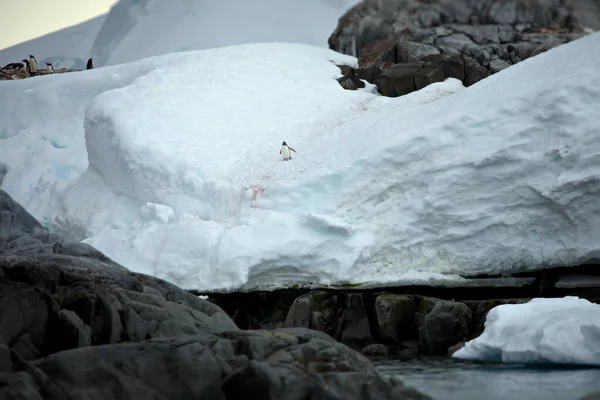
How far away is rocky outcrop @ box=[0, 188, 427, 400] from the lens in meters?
5.30

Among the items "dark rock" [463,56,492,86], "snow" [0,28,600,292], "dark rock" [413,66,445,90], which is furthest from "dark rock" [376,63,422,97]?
"snow" [0,28,600,292]

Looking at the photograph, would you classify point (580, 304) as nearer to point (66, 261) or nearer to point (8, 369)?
point (66, 261)

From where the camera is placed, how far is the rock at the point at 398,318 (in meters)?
11.9

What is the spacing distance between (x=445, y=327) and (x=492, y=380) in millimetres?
2721

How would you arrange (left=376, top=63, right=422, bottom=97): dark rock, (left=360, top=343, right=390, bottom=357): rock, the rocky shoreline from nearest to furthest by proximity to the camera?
1. the rocky shoreline
2. (left=360, top=343, right=390, bottom=357): rock
3. (left=376, top=63, right=422, bottom=97): dark rock

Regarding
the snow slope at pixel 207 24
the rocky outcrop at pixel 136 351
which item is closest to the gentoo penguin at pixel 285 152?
the rocky outcrop at pixel 136 351

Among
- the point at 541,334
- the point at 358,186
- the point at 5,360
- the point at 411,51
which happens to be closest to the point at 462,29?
the point at 411,51

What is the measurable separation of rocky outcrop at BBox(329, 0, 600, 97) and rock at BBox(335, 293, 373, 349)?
10189mm

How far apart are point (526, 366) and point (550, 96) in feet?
17.0

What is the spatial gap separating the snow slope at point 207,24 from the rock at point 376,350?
794 inches

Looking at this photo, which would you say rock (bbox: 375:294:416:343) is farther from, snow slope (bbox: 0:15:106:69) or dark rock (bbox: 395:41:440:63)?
snow slope (bbox: 0:15:106:69)

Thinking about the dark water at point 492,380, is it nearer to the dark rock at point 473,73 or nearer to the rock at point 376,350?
the rock at point 376,350

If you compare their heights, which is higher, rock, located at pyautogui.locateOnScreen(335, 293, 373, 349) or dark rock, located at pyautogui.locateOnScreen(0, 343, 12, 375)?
dark rock, located at pyautogui.locateOnScreen(0, 343, 12, 375)

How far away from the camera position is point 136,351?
5.60m
